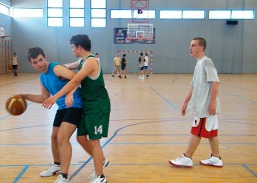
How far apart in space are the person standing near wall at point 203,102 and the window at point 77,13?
26688 millimetres

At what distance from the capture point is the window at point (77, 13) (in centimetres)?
3038

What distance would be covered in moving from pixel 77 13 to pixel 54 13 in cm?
201

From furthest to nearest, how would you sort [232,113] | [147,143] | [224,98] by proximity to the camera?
[224,98] < [232,113] < [147,143]

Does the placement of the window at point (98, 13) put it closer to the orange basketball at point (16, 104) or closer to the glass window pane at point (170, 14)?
the glass window pane at point (170, 14)

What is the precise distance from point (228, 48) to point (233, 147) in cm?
2653

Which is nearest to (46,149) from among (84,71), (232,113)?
(84,71)

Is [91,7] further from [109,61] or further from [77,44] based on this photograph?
[77,44]

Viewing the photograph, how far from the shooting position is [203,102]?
4.89m

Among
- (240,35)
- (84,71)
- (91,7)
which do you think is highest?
(91,7)

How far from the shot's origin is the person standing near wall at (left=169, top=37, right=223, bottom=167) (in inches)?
190

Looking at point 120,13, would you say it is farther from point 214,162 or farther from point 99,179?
point 99,179

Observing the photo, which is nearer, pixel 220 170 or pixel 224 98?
pixel 220 170

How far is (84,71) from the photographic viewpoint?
3.92 metres

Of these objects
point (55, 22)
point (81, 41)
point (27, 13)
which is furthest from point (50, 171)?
point (27, 13)
